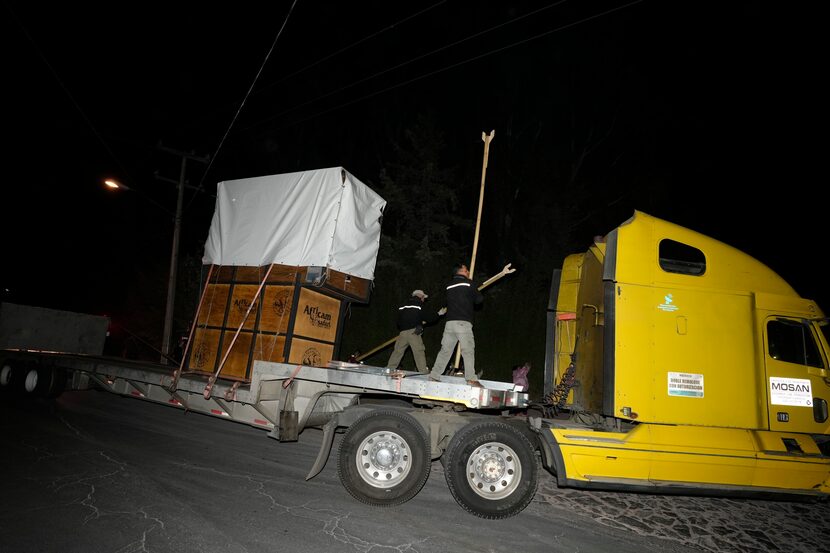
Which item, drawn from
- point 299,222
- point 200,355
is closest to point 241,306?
point 200,355

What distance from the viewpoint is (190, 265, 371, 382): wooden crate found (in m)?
6.21

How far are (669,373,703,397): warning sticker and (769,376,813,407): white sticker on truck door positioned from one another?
86 centimetres

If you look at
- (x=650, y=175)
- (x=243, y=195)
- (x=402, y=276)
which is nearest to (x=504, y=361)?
(x=402, y=276)

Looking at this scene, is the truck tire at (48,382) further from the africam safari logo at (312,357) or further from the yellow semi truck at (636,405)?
the africam safari logo at (312,357)

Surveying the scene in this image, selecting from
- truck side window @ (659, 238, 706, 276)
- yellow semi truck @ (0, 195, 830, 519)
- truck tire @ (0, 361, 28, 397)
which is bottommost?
truck tire @ (0, 361, 28, 397)

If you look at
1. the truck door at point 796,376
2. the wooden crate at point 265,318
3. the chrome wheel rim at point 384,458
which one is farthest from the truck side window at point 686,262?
the wooden crate at point 265,318

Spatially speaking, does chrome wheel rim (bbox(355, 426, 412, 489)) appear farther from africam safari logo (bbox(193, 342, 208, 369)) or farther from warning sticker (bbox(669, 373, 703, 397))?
africam safari logo (bbox(193, 342, 208, 369))

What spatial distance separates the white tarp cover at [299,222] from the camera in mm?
6328

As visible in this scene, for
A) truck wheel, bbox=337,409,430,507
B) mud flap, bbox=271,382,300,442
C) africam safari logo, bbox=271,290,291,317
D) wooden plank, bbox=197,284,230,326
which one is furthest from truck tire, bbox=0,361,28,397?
truck wheel, bbox=337,409,430,507

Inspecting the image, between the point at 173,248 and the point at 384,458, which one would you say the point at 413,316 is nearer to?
the point at 384,458

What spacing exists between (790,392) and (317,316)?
629 centimetres

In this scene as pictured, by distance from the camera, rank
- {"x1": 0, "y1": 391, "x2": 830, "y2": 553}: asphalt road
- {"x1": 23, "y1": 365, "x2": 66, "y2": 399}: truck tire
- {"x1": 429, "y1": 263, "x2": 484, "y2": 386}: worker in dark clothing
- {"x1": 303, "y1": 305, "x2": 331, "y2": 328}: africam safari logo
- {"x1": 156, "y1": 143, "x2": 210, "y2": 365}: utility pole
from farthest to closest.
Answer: {"x1": 156, "y1": 143, "x2": 210, "y2": 365}: utility pole, {"x1": 23, "y1": 365, "x2": 66, "y2": 399}: truck tire, {"x1": 303, "y1": 305, "x2": 331, "y2": 328}: africam safari logo, {"x1": 429, "y1": 263, "x2": 484, "y2": 386}: worker in dark clothing, {"x1": 0, "y1": 391, "x2": 830, "y2": 553}: asphalt road

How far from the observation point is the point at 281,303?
20.6ft

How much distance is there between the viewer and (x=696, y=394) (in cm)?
482
